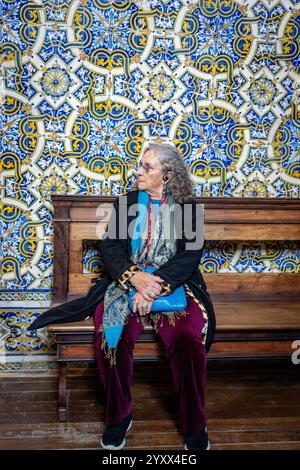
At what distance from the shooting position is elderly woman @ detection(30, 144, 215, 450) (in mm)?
2131

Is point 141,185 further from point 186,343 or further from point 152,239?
point 186,343

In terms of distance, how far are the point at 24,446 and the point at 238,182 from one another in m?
2.03

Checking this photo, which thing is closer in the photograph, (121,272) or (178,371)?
(178,371)

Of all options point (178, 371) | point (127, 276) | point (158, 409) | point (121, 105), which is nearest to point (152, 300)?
point (127, 276)

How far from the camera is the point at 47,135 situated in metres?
2.94

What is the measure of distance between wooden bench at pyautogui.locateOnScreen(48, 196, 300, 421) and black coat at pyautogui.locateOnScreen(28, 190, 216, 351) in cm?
7

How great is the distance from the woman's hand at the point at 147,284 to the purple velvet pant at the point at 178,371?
0.59 ft

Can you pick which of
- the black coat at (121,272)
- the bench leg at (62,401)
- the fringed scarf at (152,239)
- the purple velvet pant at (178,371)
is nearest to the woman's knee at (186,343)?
the purple velvet pant at (178,371)

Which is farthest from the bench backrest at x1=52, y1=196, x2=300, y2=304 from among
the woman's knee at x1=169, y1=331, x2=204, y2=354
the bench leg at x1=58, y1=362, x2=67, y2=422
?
the woman's knee at x1=169, y1=331, x2=204, y2=354

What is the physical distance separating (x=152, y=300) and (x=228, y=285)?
34.4 inches

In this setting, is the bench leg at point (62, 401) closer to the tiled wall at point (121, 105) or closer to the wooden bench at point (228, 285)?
the wooden bench at point (228, 285)

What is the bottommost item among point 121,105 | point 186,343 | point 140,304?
point 186,343

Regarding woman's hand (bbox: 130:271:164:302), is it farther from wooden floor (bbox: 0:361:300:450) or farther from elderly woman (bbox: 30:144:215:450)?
wooden floor (bbox: 0:361:300:450)

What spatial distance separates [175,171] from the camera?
8.63 feet
